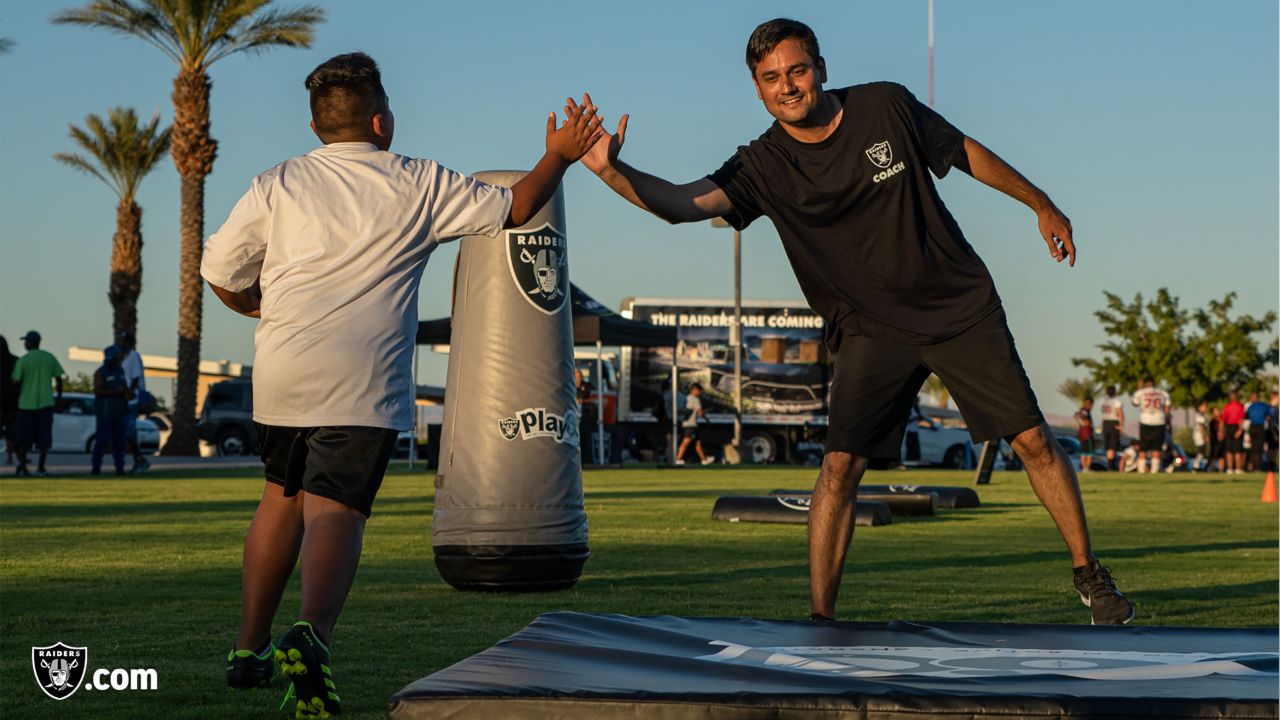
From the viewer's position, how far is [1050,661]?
368cm

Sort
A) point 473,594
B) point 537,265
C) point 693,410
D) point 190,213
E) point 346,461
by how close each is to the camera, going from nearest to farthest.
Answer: point 346,461 < point 473,594 < point 537,265 < point 693,410 < point 190,213

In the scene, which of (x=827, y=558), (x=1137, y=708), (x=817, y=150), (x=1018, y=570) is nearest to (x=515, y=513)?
(x=827, y=558)

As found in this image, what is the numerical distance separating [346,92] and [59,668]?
1969 millimetres

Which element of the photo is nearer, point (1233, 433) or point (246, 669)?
point (246, 669)

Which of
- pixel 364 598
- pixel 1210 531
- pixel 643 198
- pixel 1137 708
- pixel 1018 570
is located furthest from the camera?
pixel 1210 531

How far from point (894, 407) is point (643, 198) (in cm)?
119

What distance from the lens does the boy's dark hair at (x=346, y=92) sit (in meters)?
4.28

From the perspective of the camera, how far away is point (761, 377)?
Answer: 1476 inches

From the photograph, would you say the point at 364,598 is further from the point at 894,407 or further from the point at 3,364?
the point at 3,364

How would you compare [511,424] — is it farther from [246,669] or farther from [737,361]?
[737,361]

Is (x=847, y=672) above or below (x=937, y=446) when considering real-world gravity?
below

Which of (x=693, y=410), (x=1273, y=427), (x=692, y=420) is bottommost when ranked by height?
(x=692, y=420)

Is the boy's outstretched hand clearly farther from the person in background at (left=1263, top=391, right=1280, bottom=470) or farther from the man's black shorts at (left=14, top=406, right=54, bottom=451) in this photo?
the person in background at (left=1263, top=391, right=1280, bottom=470)

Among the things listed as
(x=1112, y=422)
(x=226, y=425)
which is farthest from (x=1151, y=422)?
(x=226, y=425)
